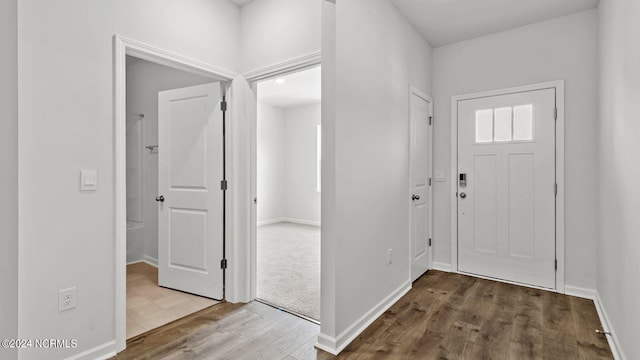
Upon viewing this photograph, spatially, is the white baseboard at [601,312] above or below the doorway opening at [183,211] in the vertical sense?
below

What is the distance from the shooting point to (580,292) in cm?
304

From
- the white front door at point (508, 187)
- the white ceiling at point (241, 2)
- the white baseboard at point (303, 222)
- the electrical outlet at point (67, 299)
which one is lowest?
the white baseboard at point (303, 222)

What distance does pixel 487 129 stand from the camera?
3512 millimetres

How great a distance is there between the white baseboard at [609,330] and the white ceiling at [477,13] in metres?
2.62

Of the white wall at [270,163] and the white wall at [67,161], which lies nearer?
the white wall at [67,161]

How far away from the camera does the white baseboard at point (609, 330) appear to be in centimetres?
199

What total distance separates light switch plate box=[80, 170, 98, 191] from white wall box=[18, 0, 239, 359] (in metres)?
0.03

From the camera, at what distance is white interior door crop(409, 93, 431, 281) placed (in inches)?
133

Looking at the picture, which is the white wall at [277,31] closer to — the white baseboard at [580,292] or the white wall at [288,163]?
the white baseboard at [580,292]

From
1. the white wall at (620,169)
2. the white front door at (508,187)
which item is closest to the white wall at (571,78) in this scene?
the white front door at (508,187)

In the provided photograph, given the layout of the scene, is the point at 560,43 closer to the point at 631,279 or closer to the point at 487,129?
the point at 487,129

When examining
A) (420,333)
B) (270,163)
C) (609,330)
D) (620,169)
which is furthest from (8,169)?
(270,163)

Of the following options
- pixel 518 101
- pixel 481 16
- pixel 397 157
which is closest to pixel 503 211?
pixel 518 101

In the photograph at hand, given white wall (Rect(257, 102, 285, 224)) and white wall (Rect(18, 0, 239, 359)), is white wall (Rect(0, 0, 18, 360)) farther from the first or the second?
white wall (Rect(257, 102, 285, 224))
